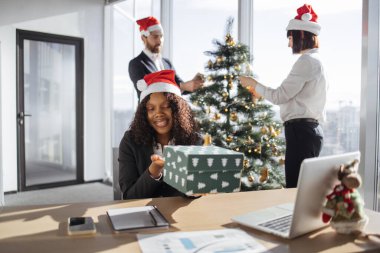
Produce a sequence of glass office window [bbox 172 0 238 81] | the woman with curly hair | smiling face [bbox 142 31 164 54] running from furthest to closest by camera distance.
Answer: glass office window [bbox 172 0 238 81]
smiling face [bbox 142 31 164 54]
the woman with curly hair

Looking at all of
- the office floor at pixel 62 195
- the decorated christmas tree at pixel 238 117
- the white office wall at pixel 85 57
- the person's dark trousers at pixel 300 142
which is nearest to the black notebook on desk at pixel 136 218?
the person's dark trousers at pixel 300 142

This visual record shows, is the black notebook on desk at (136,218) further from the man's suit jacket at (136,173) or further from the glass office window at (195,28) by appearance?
the glass office window at (195,28)

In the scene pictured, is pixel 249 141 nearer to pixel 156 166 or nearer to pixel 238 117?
pixel 238 117

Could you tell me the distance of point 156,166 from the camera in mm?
1664

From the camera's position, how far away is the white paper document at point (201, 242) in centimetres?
108

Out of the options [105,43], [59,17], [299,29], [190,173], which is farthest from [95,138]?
[190,173]

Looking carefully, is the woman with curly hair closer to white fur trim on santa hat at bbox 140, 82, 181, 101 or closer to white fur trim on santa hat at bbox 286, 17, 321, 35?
white fur trim on santa hat at bbox 140, 82, 181, 101

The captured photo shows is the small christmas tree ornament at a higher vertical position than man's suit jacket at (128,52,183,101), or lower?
lower

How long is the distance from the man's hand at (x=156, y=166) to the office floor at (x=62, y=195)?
3.17m

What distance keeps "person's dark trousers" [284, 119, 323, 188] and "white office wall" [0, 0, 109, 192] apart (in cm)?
336

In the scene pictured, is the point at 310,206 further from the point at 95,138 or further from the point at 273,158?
→ the point at 95,138

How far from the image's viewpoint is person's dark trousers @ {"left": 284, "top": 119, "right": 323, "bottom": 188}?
8.41 ft

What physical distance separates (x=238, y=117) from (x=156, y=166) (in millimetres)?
1670

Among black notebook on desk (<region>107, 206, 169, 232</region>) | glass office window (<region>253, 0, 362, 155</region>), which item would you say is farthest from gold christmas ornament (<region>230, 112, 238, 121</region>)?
black notebook on desk (<region>107, 206, 169, 232</region>)
